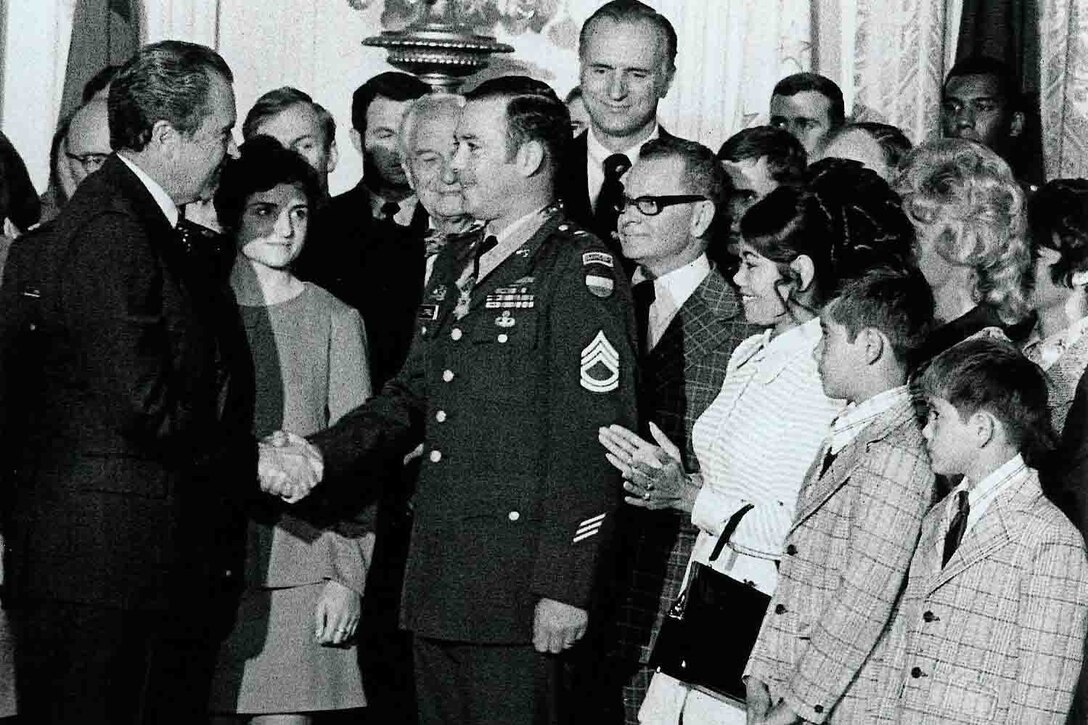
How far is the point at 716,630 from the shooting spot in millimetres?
3850

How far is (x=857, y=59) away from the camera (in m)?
7.07

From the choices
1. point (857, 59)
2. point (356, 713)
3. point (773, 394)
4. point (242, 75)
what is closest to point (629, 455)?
point (773, 394)

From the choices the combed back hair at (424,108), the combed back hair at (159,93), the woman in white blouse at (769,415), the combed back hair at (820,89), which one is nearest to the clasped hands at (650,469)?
the woman in white blouse at (769,415)

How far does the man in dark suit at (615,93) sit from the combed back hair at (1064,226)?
1.24 m

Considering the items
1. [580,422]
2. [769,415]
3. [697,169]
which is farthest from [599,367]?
[697,169]

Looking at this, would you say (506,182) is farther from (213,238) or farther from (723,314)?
(213,238)

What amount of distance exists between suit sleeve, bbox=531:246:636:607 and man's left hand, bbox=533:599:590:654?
0.07 feet

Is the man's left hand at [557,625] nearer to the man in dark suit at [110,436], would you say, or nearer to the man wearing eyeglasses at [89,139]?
the man in dark suit at [110,436]

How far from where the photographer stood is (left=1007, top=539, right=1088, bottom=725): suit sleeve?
341 centimetres

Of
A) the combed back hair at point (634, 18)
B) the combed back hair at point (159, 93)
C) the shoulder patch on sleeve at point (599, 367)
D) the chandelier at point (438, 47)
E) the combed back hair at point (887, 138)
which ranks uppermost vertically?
the chandelier at point (438, 47)

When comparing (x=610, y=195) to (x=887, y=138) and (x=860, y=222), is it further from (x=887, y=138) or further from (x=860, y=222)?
(x=860, y=222)

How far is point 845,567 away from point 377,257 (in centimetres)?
220

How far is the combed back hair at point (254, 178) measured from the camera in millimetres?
4691

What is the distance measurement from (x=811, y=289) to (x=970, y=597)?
2.51ft
